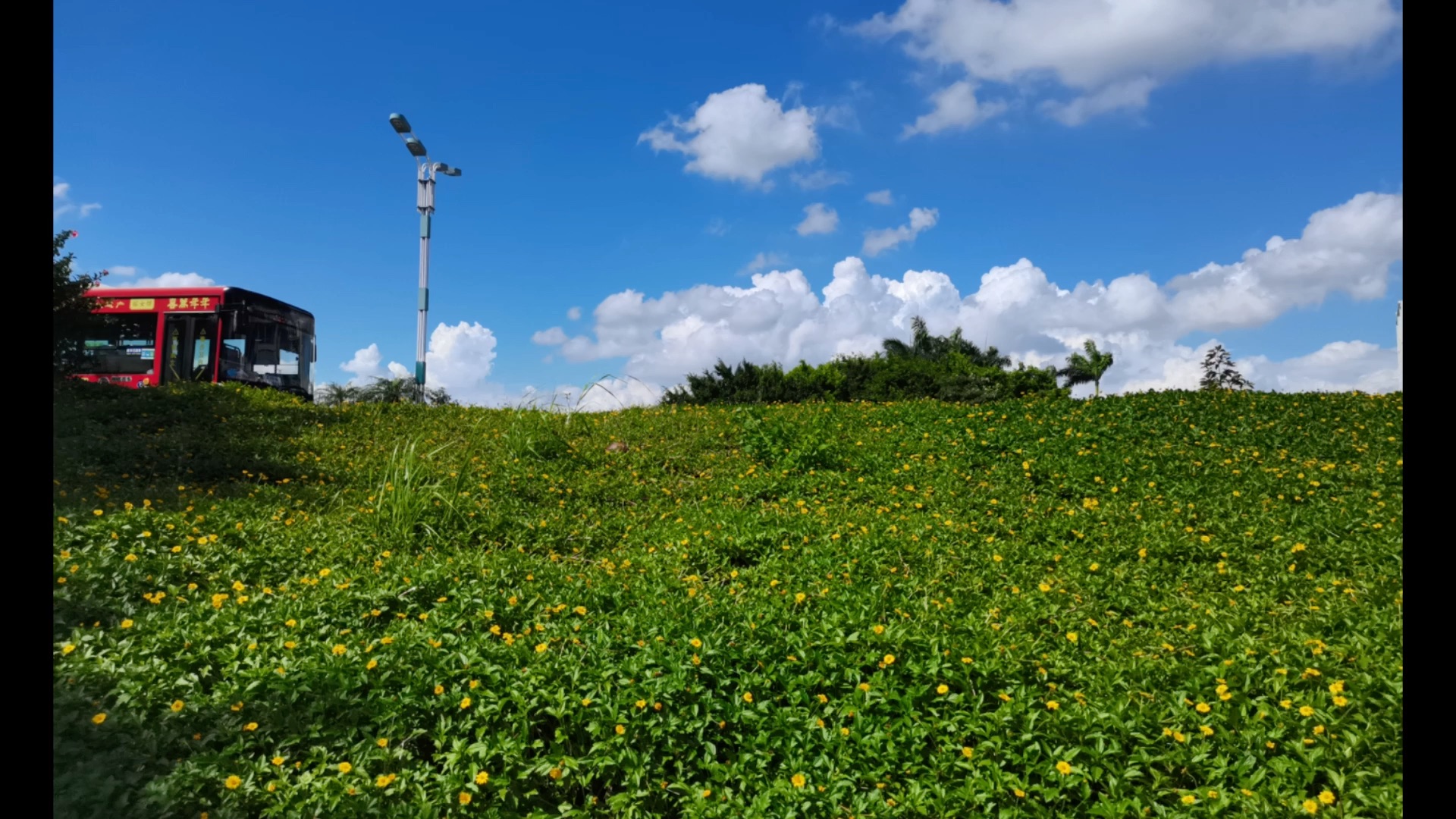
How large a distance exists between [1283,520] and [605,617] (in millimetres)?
5741

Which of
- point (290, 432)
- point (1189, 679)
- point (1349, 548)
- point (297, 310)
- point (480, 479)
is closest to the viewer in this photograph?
point (1189, 679)

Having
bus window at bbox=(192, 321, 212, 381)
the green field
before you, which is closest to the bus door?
bus window at bbox=(192, 321, 212, 381)

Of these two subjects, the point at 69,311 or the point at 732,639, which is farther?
the point at 69,311

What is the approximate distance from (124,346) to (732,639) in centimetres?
1827

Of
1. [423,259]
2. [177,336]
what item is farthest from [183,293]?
[423,259]

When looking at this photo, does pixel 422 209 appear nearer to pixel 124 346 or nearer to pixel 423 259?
pixel 423 259

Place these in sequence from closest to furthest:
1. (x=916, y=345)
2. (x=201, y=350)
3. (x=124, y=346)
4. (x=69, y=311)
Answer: (x=69, y=311), (x=201, y=350), (x=124, y=346), (x=916, y=345)

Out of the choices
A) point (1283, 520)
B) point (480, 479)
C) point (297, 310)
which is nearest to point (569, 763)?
point (480, 479)

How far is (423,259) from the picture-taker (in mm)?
15508

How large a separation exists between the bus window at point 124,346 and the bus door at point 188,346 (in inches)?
12.5

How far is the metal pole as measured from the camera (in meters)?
15.4

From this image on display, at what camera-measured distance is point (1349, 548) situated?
238 inches
